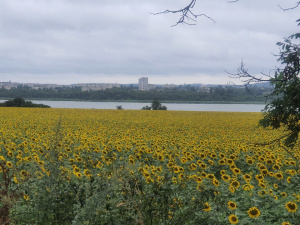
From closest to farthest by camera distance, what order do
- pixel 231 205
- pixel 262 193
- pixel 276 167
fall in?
pixel 231 205
pixel 262 193
pixel 276 167

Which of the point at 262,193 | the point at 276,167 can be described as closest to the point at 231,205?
the point at 262,193

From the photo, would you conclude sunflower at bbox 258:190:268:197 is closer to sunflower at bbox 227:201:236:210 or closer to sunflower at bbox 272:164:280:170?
sunflower at bbox 227:201:236:210

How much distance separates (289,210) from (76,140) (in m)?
6.78

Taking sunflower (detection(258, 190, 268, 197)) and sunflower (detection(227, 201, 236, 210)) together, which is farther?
sunflower (detection(258, 190, 268, 197))

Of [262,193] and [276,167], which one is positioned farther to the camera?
[276,167]

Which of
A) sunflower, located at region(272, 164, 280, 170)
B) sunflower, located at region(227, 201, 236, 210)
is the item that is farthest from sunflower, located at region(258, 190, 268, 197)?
sunflower, located at region(272, 164, 280, 170)

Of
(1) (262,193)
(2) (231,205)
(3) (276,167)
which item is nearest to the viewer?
(2) (231,205)

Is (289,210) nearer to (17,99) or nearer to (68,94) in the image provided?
(17,99)

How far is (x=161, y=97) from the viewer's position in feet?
220

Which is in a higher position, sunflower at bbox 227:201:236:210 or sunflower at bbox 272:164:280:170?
sunflower at bbox 227:201:236:210

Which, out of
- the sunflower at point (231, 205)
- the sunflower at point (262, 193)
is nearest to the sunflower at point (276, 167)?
the sunflower at point (262, 193)

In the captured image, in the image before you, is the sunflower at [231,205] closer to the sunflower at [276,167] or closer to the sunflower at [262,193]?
the sunflower at [262,193]

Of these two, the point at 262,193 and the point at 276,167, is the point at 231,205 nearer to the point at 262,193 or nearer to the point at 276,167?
the point at 262,193

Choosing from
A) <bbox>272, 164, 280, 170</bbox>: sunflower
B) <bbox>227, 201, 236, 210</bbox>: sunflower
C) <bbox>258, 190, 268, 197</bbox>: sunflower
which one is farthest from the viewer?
<bbox>272, 164, 280, 170</bbox>: sunflower
